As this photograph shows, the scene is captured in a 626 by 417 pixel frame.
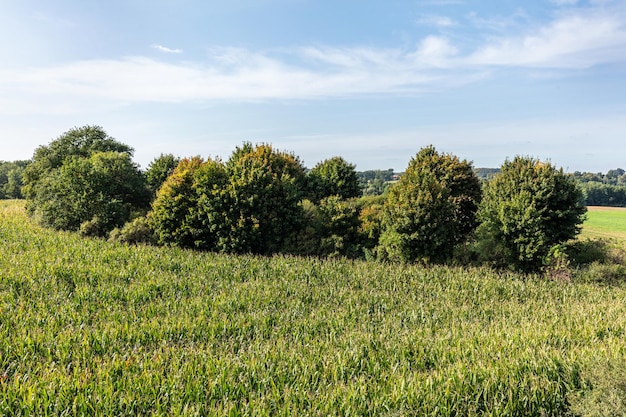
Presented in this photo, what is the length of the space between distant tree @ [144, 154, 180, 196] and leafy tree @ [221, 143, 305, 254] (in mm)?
11929

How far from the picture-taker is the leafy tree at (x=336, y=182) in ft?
127

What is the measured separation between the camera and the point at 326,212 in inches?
1153

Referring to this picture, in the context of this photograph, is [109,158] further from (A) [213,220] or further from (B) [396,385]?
(B) [396,385]

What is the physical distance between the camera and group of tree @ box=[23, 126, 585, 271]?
23.5 metres

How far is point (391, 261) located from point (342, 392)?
18.5m

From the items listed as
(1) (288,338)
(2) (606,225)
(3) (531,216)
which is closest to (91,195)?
(1) (288,338)

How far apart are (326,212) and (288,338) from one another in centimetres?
1808

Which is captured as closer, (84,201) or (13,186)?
(84,201)

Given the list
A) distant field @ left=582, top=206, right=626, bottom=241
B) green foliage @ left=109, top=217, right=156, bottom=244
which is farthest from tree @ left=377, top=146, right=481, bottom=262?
distant field @ left=582, top=206, right=626, bottom=241

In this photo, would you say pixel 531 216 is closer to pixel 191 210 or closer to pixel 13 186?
pixel 191 210

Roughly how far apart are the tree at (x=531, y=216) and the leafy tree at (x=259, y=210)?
14078 mm

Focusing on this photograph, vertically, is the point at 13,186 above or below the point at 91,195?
above

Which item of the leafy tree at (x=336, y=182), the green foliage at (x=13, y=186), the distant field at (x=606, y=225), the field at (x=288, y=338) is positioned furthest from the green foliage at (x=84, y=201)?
the distant field at (x=606, y=225)

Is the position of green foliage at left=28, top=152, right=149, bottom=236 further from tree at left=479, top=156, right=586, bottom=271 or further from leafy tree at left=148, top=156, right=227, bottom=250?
tree at left=479, top=156, right=586, bottom=271
